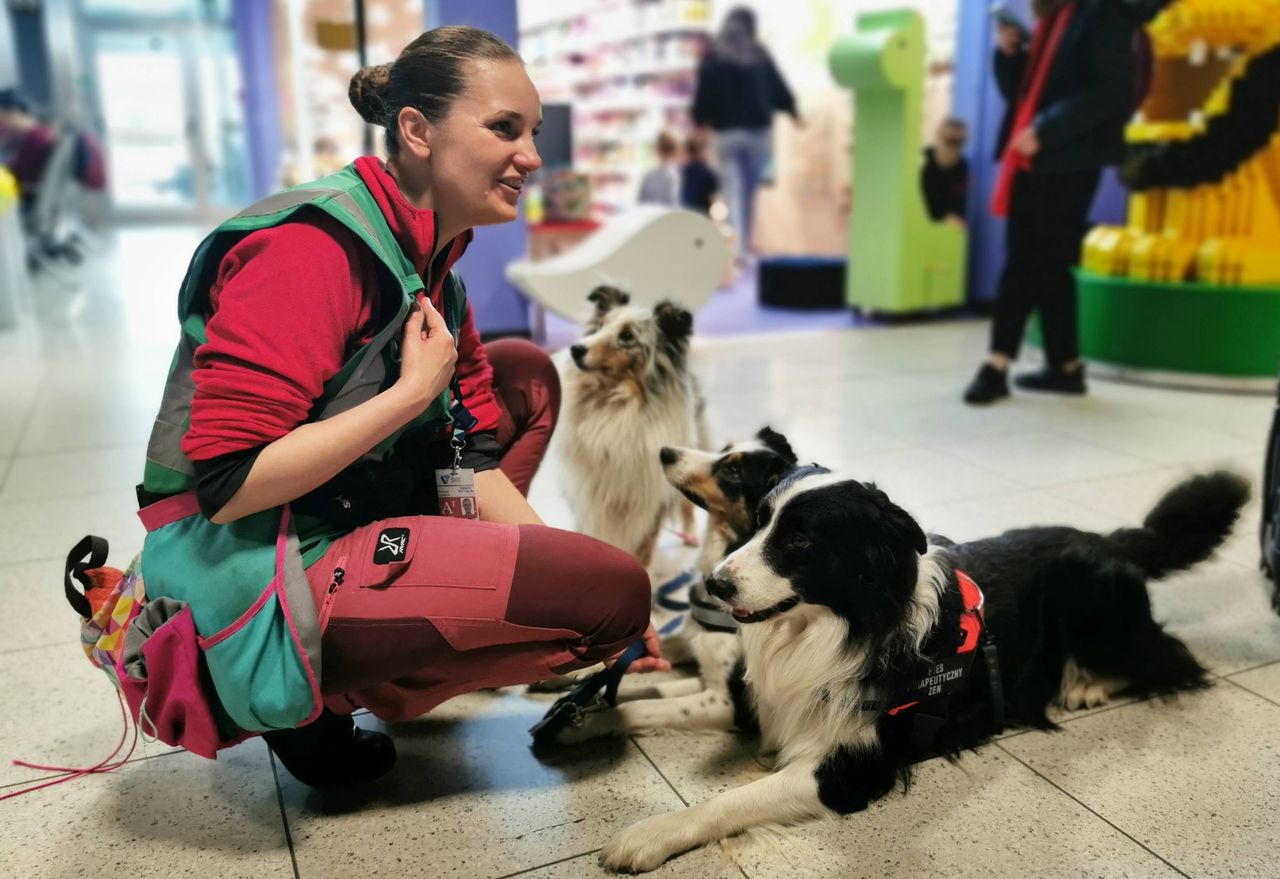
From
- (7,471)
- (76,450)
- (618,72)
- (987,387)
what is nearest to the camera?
(7,471)

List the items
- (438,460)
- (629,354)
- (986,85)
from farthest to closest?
(986,85) → (629,354) → (438,460)

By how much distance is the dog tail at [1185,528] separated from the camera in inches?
76.4

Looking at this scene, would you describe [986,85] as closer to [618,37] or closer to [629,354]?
[618,37]

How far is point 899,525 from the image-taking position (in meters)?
1.46

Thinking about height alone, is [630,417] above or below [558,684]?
above

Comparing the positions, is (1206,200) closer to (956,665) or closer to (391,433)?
(956,665)

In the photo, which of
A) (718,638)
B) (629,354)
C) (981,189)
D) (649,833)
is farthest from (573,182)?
(649,833)

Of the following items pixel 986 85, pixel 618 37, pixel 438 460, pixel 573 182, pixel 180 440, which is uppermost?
pixel 618 37

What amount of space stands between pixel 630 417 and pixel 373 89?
3.74ft

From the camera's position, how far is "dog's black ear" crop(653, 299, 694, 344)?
8.11 feet

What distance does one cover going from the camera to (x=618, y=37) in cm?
942

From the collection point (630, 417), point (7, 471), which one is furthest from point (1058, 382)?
point (7, 471)

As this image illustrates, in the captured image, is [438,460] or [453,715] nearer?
[438,460]

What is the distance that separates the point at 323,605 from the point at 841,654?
0.78 metres
